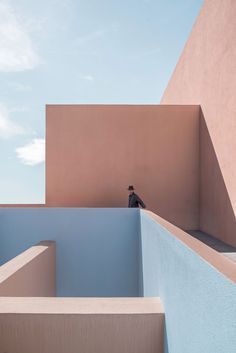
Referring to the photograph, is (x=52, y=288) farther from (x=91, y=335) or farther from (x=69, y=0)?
(x=69, y=0)

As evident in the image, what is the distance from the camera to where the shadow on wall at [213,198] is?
5645 millimetres

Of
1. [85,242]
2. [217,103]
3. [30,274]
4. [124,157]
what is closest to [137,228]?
[85,242]

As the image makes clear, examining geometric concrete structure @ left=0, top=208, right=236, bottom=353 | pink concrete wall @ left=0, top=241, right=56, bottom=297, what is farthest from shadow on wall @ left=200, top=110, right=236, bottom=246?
geometric concrete structure @ left=0, top=208, right=236, bottom=353

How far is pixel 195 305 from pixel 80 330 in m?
1.09

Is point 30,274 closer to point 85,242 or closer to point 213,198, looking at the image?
point 85,242

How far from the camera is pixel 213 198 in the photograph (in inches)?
259

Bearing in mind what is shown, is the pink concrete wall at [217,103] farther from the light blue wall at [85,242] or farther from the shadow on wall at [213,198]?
the light blue wall at [85,242]

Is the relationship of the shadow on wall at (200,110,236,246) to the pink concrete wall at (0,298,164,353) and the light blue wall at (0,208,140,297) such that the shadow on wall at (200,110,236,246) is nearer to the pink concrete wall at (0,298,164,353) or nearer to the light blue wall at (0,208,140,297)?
the light blue wall at (0,208,140,297)

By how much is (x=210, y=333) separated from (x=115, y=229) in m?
4.37

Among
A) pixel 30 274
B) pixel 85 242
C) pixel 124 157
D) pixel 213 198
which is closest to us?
pixel 30 274

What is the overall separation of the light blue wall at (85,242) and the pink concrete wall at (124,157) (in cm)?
225

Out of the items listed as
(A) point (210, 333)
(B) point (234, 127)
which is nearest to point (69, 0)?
(B) point (234, 127)

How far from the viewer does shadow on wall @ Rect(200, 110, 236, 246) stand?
564 centimetres

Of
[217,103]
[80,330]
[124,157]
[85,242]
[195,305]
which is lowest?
[80,330]
